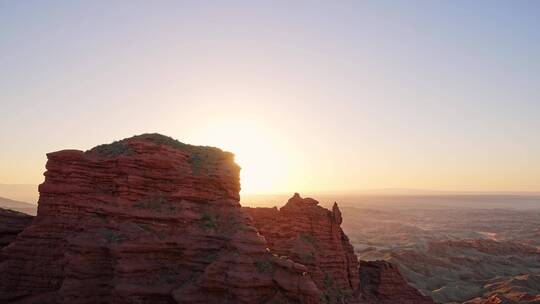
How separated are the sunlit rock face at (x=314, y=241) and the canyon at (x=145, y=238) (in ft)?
11.3

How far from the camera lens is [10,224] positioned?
1098 inches

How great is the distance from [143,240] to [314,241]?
1306 centimetres

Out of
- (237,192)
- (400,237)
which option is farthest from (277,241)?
(400,237)

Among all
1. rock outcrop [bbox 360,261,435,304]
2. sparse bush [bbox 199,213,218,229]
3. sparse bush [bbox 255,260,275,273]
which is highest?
sparse bush [bbox 199,213,218,229]

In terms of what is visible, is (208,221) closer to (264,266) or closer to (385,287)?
(264,266)

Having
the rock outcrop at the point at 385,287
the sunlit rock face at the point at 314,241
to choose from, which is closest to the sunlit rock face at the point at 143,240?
the sunlit rock face at the point at 314,241

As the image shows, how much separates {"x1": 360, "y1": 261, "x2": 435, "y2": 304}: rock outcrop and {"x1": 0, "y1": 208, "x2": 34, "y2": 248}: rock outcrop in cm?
2232

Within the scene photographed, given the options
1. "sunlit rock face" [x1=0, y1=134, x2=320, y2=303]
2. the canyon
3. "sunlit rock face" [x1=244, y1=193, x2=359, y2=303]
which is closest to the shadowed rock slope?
"sunlit rock face" [x1=244, y1=193, x2=359, y2=303]

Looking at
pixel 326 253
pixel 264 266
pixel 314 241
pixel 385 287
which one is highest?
pixel 314 241

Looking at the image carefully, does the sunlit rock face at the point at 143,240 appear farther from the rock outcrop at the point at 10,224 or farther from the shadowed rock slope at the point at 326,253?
the shadowed rock slope at the point at 326,253

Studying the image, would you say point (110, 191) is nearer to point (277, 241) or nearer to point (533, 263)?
point (277, 241)

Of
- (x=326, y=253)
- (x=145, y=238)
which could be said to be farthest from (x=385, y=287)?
(x=145, y=238)

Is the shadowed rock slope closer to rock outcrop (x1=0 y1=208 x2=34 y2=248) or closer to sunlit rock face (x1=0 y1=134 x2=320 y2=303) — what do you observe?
sunlit rock face (x1=0 y1=134 x2=320 y2=303)

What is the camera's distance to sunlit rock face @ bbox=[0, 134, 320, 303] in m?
21.0
